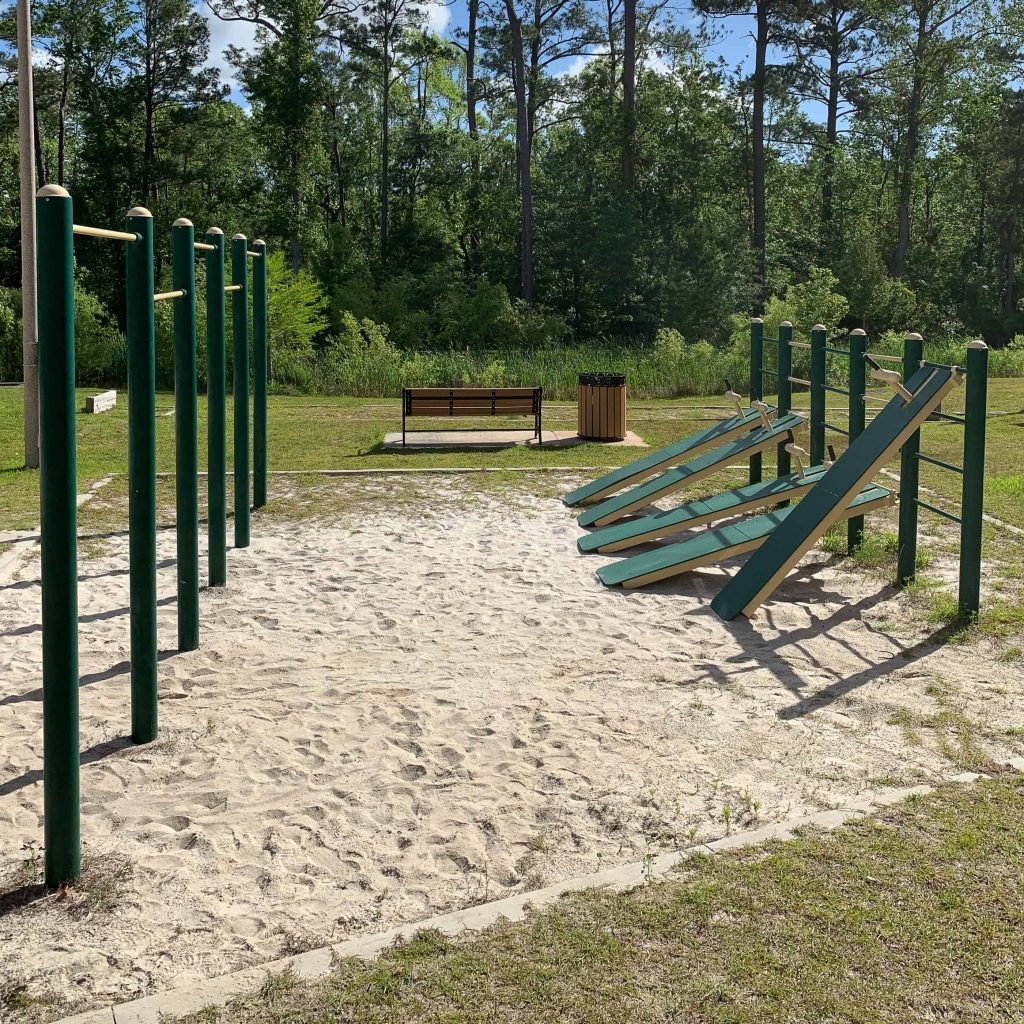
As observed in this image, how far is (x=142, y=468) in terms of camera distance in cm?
509

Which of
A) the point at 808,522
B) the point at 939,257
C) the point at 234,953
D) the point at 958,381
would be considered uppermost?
the point at 939,257

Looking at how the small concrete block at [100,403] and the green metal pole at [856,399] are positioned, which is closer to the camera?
the green metal pole at [856,399]

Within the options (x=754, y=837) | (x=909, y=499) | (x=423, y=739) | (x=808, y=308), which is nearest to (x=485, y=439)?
(x=909, y=499)

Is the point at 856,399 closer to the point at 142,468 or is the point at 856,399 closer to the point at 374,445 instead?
the point at 142,468

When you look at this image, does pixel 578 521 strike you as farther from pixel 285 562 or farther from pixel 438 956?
pixel 438 956

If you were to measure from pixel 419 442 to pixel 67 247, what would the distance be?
1126 centimetres

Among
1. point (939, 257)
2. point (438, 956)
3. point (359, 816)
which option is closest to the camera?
point (438, 956)

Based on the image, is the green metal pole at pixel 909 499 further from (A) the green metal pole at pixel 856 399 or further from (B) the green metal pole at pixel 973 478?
(B) the green metal pole at pixel 973 478

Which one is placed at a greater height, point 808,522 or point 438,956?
point 808,522

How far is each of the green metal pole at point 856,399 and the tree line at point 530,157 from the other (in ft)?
93.6

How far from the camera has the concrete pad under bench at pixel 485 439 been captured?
48.7 ft

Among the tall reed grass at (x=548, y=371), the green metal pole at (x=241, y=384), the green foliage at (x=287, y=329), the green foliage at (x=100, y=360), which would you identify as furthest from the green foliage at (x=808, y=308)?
the green metal pole at (x=241, y=384)

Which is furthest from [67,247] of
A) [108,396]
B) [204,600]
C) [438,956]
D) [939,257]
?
[939,257]

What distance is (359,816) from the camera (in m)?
4.59
